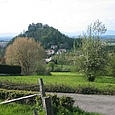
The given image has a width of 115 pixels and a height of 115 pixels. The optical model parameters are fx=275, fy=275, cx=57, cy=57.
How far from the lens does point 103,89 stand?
1762 cm

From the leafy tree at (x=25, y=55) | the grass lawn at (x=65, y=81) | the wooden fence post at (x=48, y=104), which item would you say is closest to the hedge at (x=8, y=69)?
the leafy tree at (x=25, y=55)

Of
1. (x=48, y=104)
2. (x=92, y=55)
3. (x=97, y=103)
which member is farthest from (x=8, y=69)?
(x=48, y=104)

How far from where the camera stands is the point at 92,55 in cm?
2570

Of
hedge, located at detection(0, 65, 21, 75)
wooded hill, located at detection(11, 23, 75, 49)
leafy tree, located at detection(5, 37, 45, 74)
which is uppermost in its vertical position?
wooded hill, located at detection(11, 23, 75, 49)

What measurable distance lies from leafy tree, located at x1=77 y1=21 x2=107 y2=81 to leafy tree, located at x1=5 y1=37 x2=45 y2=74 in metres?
23.1

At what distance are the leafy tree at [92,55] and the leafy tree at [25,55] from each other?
2310cm

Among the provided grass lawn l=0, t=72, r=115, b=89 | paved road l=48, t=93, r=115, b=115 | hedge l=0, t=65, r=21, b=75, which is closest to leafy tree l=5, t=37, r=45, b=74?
hedge l=0, t=65, r=21, b=75

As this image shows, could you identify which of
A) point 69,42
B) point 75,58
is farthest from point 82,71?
point 69,42

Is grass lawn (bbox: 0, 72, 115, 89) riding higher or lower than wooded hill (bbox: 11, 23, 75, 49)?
lower

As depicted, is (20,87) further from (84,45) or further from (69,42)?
(69,42)

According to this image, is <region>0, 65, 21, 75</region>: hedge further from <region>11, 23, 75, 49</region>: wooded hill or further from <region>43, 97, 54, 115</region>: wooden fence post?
<region>11, 23, 75, 49</region>: wooded hill

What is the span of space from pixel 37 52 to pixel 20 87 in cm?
3077

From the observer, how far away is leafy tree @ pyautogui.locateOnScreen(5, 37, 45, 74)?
48.5 metres

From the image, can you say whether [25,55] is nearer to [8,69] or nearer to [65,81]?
[8,69]
